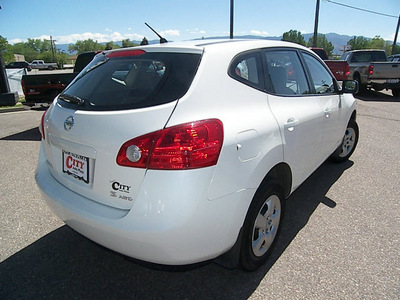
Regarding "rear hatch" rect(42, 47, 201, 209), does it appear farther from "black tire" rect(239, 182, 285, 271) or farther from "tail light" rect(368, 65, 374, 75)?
"tail light" rect(368, 65, 374, 75)

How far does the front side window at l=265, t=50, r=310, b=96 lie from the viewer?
2359 mm

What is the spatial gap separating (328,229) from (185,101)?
2.06 metres

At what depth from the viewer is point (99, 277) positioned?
7.17 feet

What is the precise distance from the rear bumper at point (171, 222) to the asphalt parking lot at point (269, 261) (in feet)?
0.66

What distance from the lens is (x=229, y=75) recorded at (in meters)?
1.91

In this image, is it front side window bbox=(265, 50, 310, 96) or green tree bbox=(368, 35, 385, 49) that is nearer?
front side window bbox=(265, 50, 310, 96)

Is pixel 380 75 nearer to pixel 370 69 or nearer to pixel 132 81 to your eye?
pixel 370 69

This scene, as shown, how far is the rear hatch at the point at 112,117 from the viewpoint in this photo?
1632mm

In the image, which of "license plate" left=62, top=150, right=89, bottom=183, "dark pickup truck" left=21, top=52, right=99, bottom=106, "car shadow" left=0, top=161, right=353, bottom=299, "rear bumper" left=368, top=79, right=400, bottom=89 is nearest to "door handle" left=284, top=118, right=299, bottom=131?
"car shadow" left=0, top=161, right=353, bottom=299

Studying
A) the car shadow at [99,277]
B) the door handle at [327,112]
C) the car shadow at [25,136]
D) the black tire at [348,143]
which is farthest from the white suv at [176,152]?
the car shadow at [25,136]

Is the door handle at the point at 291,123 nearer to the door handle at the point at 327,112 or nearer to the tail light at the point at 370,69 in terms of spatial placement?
the door handle at the point at 327,112

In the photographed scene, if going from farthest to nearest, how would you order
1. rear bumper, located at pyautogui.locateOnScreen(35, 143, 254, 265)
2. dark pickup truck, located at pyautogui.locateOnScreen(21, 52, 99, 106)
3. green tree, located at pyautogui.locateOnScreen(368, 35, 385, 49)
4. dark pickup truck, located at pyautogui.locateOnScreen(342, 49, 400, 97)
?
1. green tree, located at pyautogui.locateOnScreen(368, 35, 385, 49)
2. dark pickup truck, located at pyautogui.locateOnScreen(342, 49, 400, 97)
3. dark pickup truck, located at pyautogui.locateOnScreen(21, 52, 99, 106)
4. rear bumper, located at pyautogui.locateOnScreen(35, 143, 254, 265)

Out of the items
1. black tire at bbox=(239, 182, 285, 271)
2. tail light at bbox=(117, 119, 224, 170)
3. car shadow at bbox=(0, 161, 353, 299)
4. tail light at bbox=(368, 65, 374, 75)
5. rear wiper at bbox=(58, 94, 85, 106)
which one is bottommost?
car shadow at bbox=(0, 161, 353, 299)

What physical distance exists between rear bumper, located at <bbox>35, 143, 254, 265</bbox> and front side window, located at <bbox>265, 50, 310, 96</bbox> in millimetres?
1067
